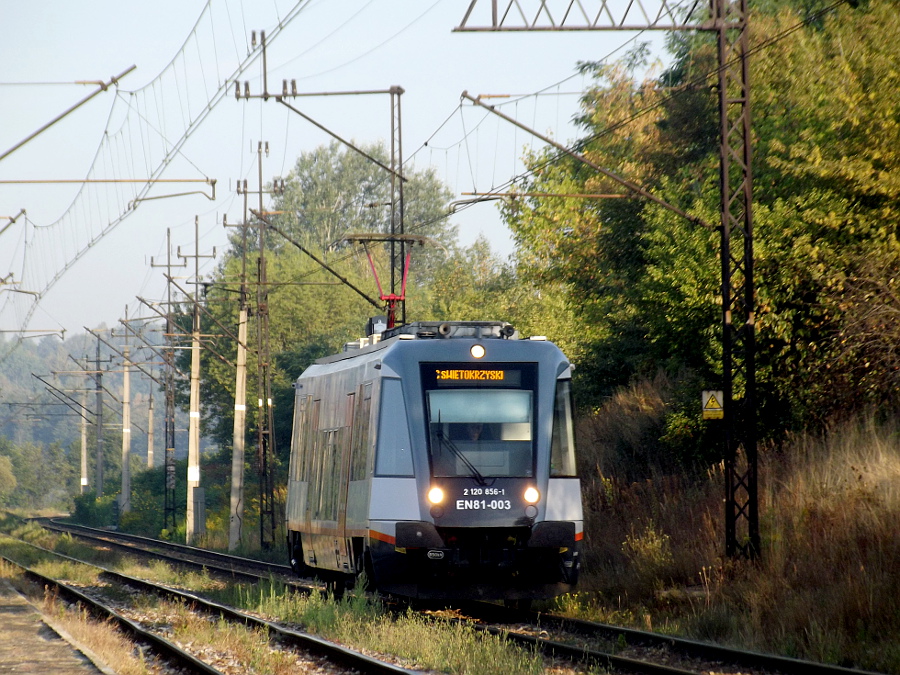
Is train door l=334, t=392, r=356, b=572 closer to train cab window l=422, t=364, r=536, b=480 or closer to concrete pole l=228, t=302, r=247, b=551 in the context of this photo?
train cab window l=422, t=364, r=536, b=480

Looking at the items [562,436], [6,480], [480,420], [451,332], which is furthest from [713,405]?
[6,480]

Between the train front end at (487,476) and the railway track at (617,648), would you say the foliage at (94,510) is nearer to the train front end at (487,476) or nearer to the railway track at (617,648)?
the railway track at (617,648)

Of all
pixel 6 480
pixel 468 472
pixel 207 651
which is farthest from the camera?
pixel 6 480

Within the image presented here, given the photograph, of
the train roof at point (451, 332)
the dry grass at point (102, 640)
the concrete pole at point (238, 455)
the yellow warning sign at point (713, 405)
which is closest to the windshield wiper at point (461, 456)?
the train roof at point (451, 332)

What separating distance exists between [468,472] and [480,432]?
54 centimetres

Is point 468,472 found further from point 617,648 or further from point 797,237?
point 797,237

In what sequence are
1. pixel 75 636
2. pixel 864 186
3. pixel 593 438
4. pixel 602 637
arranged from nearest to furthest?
pixel 602 637 < pixel 75 636 < pixel 864 186 < pixel 593 438

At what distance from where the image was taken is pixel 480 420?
15039mm

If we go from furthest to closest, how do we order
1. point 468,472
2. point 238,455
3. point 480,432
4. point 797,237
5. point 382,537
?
point 238,455 → point 797,237 → point 480,432 → point 468,472 → point 382,537

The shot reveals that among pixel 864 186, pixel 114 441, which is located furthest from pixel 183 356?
pixel 864 186

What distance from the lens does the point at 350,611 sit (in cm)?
1519

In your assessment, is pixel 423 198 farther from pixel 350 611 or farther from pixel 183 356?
pixel 350 611

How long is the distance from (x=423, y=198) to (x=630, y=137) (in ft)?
216

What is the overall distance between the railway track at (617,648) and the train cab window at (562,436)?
1.83 meters
